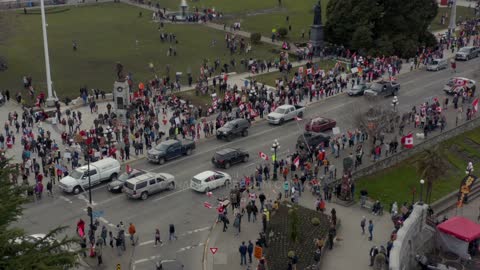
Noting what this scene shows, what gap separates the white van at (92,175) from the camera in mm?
40688

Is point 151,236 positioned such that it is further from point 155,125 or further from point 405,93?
point 405,93

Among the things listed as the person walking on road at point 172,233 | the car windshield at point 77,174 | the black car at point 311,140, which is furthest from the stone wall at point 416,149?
the car windshield at point 77,174

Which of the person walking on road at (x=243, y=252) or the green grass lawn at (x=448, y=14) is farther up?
the green grass lawn at (x=448, y=14)

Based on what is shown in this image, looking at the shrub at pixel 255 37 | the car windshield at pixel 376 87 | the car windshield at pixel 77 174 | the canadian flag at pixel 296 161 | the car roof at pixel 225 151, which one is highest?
the shrub at pixel 255 37

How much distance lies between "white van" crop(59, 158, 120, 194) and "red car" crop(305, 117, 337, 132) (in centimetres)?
1501

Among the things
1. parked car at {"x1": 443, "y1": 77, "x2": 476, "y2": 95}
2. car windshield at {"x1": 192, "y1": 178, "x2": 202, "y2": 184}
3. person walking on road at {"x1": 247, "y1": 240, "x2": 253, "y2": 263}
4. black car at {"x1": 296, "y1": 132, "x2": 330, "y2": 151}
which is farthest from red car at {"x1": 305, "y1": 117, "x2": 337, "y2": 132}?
person walking on road at {"x1": 247, "y1": 240, "x2": 253, "y2": 263}

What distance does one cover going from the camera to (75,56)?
73688 mm

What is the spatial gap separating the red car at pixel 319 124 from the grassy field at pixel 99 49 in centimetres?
1950

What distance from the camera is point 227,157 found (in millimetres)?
44812

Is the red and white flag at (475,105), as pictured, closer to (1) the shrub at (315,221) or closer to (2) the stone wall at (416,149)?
(2) the stone wall at (416,149)

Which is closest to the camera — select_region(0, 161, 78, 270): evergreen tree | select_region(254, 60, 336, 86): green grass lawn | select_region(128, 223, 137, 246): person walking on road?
select_region(0, 161, 78, 270): evergreen tree

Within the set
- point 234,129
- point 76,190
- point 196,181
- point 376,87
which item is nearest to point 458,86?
point 376,87

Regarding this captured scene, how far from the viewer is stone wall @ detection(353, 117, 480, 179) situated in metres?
44.8

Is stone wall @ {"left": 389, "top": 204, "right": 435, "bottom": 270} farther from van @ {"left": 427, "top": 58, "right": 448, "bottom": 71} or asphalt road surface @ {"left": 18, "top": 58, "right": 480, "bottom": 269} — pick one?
van @ {"left": 427, "top": 58, "right": 448, "bottom": 71}
